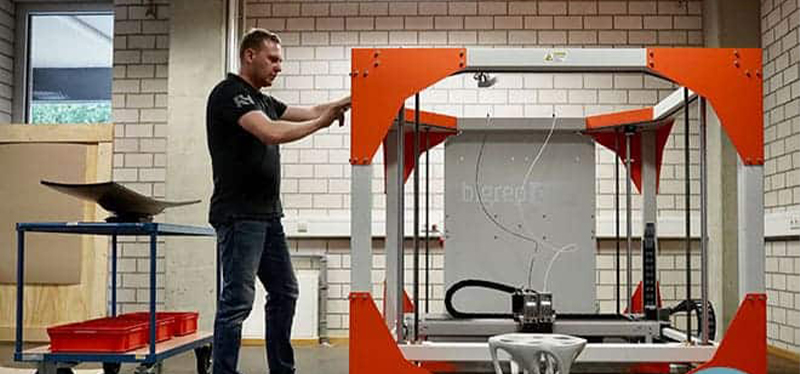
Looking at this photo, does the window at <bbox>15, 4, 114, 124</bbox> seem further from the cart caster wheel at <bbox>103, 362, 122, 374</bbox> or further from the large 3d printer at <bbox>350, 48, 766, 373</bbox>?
the large 3d printer at <bbox>350, 48, 766, 373</bbox>

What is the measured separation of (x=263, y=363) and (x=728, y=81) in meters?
3.41

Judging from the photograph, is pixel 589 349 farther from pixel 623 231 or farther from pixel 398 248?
pixel 623 231

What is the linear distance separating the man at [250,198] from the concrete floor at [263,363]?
5.51 ft

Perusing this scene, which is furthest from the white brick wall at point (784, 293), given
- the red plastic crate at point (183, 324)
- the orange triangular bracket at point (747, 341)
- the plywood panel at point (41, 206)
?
the plywood panel at point (41, 206)

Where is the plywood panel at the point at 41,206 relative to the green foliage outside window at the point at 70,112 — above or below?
below

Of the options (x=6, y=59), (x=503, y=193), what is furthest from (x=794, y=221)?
(x=6, y=59)

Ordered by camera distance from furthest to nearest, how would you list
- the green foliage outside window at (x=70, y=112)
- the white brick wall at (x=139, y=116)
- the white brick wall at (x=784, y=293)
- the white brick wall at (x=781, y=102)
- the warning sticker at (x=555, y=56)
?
the green foliage outside window at (x=70, y=112) < the white brick wall at (x=139, y=116) < the white brick wall at (x=781, y=102) < the white brick wall at (x=784, y=293) < the warning sticker at (x=555, y=56)

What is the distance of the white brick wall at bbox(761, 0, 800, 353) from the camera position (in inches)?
233

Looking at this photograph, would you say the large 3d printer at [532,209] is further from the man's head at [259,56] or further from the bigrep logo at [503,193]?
the man's head at [259,56]

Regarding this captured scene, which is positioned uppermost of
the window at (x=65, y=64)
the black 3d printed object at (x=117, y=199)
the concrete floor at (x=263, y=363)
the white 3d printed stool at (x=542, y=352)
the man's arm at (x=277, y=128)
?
the window at (x=65, y=64)

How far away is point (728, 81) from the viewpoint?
3.62m

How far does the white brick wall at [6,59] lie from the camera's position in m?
7.53

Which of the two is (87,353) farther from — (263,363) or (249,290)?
(263,363)

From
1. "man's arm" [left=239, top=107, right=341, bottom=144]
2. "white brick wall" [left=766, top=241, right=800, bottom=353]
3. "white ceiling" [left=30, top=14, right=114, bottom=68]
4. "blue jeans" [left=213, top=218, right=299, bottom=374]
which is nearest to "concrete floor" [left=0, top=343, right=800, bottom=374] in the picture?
"white brick wall" [left=766, top=241, right=800, bottom=353]
